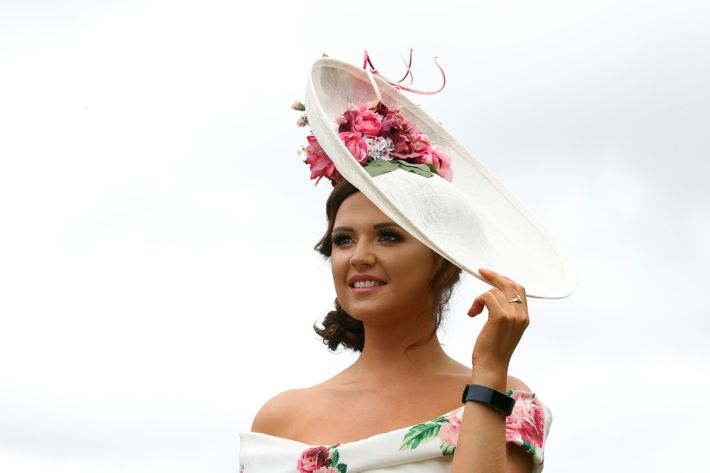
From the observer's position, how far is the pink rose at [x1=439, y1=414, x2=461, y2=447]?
579 cm

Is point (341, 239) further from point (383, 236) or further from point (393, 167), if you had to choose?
point (393, 167)

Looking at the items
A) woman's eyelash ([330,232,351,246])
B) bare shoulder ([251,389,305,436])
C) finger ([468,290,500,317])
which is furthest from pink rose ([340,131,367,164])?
bare shoulder ([251,389,305,436])

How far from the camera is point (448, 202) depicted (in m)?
5.94

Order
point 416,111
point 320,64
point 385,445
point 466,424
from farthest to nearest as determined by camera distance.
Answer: point 416,111
point 320,64
point 385,445
point 466,424

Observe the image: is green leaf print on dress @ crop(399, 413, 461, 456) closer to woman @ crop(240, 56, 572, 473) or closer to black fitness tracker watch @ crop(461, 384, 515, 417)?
woman @ crop(240, 56, 572, 473)

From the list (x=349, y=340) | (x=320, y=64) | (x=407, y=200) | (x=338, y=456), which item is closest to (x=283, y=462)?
(x=338, y=456)

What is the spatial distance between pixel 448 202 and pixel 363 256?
424 mm

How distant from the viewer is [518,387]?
608 centimetres

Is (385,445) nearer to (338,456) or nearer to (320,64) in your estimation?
(338,456)

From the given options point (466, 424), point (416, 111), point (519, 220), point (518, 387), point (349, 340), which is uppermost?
point (416, 111)

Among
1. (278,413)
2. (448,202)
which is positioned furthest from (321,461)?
(448,202)

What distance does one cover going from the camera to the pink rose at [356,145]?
6207mm

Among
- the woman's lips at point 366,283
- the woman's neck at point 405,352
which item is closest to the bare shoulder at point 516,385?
the woman's neck at point 405,352

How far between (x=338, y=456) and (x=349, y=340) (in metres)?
0.87
